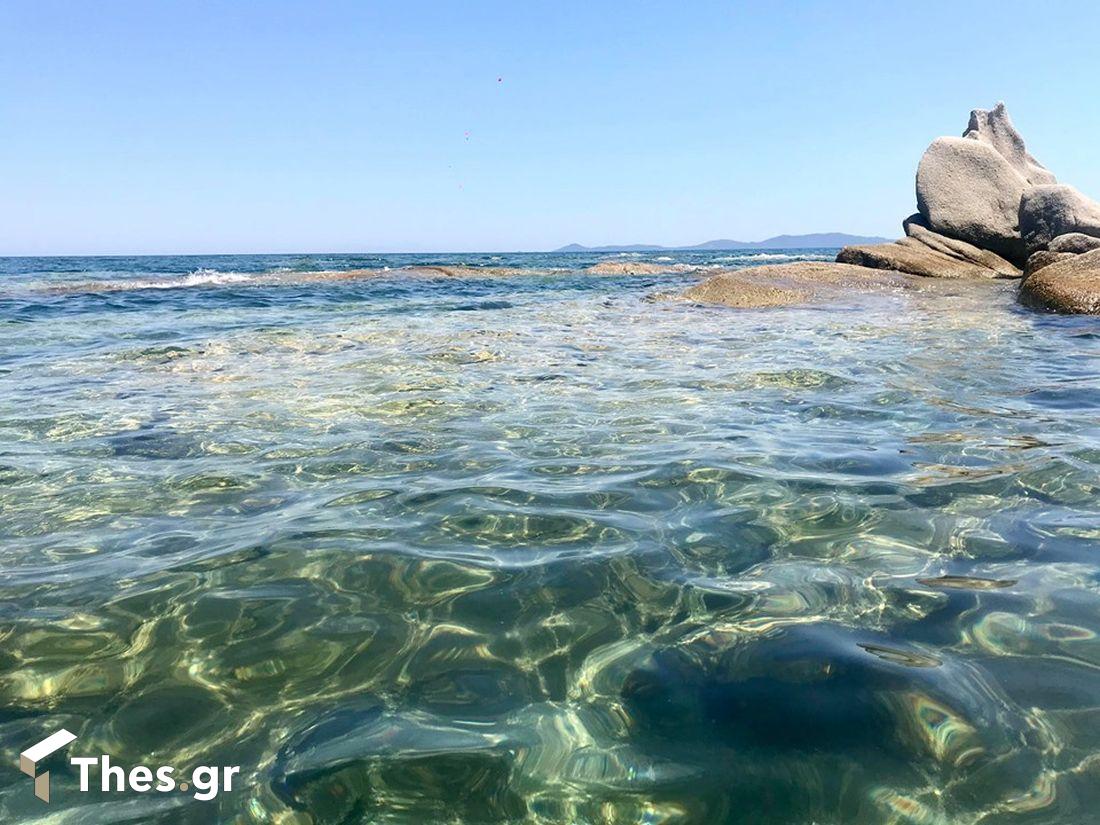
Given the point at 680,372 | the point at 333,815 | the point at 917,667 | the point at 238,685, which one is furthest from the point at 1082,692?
the point at 680,372

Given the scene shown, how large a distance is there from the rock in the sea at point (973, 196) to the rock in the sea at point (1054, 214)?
0.73 m

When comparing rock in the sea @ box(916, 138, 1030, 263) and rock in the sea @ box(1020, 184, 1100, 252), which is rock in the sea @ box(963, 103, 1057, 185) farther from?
rock in the sea @ box(1020, 184, 1100, 252)

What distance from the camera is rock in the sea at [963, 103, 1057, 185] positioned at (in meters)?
23.3

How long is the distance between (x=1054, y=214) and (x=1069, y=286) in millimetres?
9069

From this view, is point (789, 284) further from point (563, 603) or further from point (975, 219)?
point (563, 603)

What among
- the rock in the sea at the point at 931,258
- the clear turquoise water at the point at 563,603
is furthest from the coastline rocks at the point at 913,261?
the clear turquoise water at the point at 563,603

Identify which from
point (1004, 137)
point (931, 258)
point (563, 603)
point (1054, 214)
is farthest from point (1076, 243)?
point (563, 603)

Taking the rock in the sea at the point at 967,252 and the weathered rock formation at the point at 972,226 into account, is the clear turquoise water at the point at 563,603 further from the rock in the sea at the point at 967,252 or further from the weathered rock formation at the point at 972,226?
the rock in the sea at the point at 967,252

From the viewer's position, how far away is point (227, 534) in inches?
117

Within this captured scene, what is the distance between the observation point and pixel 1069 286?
1105 cm

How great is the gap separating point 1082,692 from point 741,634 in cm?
87

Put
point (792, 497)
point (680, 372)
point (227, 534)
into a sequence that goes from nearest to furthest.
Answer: point (227, 534) → point (792, 497) → point (680, 372)

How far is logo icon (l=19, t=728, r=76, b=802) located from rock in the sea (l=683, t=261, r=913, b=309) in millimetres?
12419

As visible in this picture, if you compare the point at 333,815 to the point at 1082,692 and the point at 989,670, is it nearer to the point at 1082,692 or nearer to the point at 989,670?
the point at 989,670
